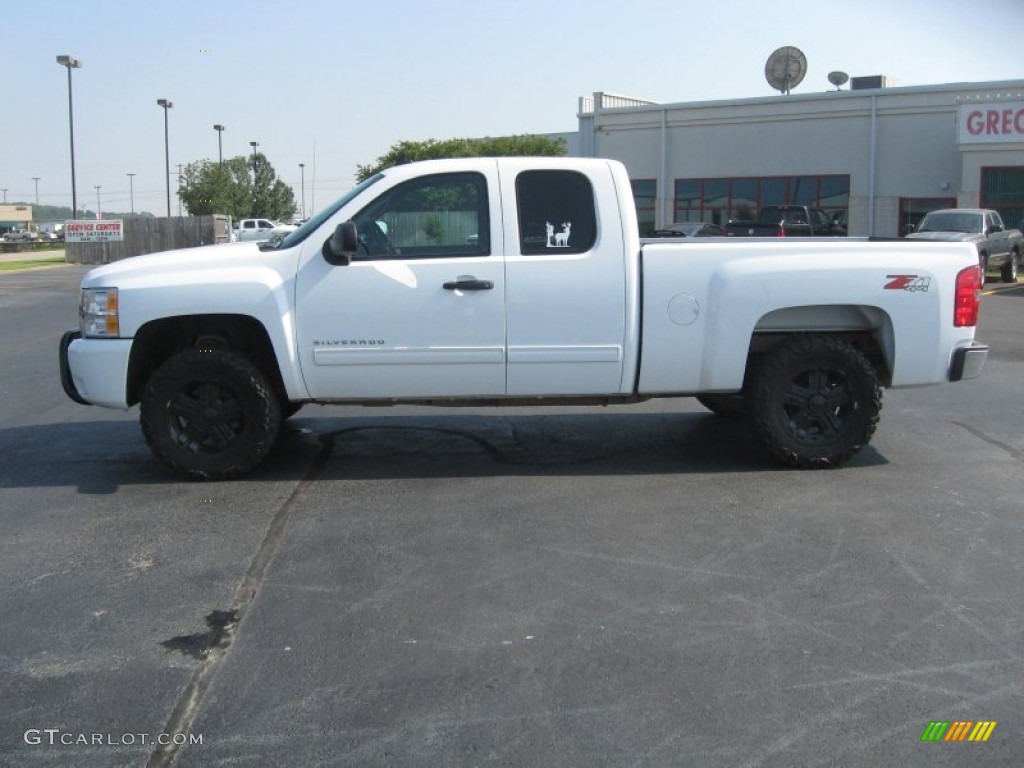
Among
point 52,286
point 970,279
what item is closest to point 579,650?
point 970,279

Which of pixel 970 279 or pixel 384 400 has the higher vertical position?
pixel 970 279

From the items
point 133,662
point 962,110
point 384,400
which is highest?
point 962,110

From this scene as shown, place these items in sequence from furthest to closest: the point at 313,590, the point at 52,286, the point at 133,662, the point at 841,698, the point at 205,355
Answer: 1. the point at 52,286
2. the point at 205,355
3. the point at 313,590
4. the point at 133,662
5. the point at 841,698

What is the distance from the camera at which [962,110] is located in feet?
101

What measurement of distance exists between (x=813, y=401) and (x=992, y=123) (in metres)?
26.8

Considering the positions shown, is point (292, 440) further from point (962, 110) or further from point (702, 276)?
point (962, 110)

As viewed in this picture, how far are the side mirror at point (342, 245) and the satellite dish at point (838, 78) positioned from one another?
3605 cm

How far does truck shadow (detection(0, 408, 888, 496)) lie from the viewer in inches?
294

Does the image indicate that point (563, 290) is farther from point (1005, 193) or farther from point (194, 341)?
point (1005, 193)

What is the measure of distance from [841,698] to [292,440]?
541 centimetres

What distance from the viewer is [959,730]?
151 inches

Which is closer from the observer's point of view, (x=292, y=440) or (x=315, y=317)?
(x=315, y=317)

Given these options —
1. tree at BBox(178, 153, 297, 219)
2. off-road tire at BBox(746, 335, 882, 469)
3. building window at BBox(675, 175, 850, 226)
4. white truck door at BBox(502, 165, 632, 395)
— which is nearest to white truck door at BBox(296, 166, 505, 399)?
white truck door at BBox(502, 165, 632, 395)

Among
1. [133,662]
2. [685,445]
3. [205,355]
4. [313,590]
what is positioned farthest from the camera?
[685,445]
